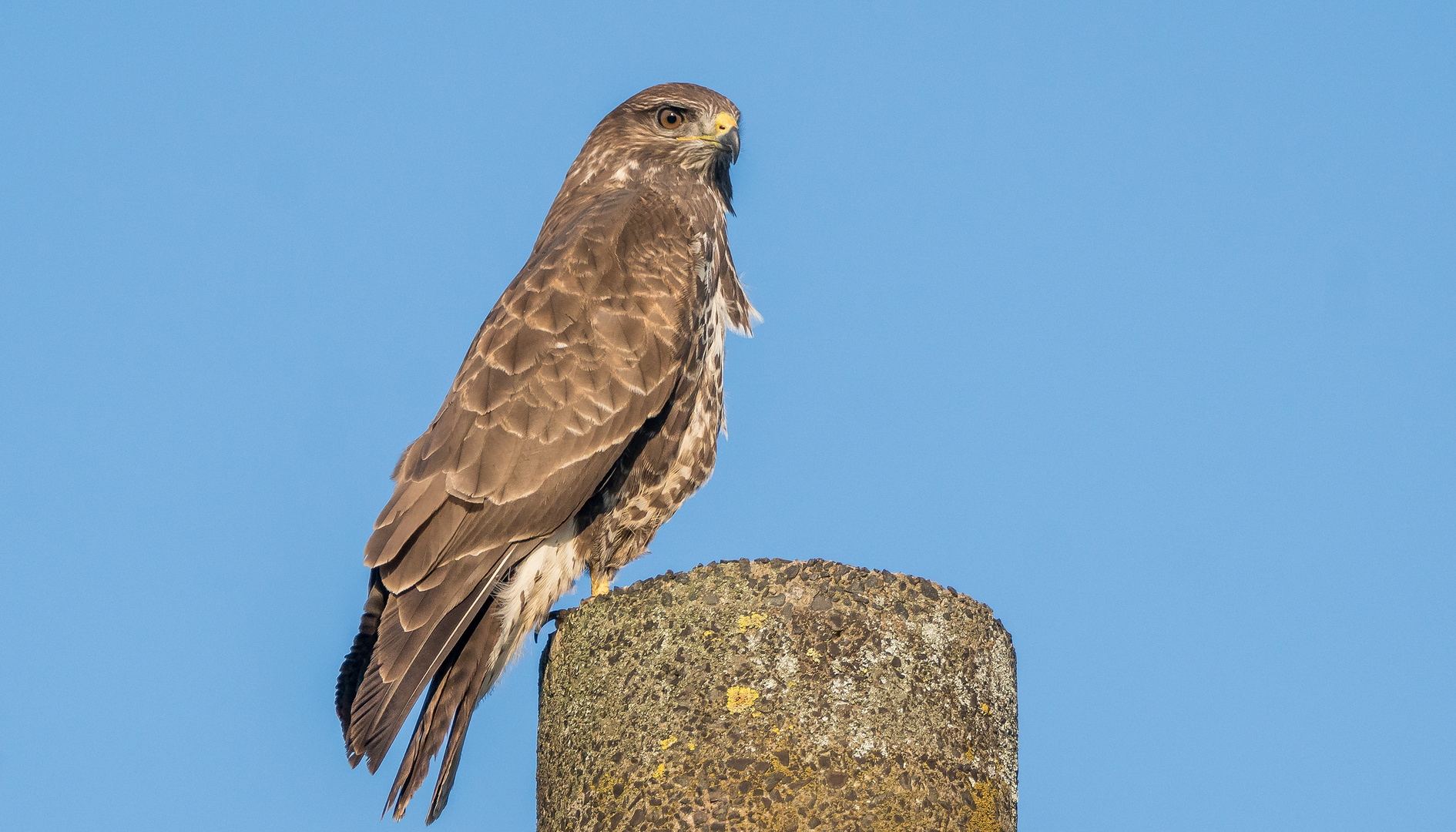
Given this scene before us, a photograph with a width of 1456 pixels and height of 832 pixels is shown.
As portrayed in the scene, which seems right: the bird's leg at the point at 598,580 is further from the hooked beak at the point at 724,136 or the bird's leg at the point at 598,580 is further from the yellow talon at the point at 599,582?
the hooked beak at the point at 724,136

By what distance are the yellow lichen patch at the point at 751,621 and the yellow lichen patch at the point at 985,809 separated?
0.63m

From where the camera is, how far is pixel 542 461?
489 cm

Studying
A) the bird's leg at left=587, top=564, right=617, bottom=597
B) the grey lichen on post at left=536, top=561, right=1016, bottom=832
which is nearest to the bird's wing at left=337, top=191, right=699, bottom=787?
the bird's leg at left=587, top=564, right=617, bottom=597

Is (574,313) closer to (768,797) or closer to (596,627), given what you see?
(596,627)

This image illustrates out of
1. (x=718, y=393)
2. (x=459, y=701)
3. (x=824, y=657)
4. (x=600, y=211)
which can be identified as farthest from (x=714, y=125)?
(x=824, y=657)

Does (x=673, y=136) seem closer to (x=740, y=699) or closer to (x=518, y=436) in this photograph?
(x=518, y=436)

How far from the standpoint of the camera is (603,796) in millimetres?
3213

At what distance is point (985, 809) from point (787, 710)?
0.53 m

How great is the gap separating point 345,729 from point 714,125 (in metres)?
3.44

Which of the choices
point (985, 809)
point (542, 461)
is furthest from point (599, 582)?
point (985, 809)

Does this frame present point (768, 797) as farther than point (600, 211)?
No

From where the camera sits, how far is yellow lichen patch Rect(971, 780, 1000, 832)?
317 centimetres

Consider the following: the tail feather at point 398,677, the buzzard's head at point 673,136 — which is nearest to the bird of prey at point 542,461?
the tail feather at point 398,677

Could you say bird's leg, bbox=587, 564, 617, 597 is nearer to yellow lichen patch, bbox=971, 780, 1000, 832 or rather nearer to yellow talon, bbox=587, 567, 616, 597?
yellow talon, bbox=587, 567, 616, 597
